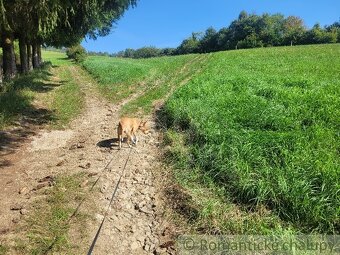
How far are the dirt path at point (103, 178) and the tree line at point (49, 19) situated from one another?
150 inches

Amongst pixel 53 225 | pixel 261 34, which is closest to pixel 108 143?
pixel 53 225

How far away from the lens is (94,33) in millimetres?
23875

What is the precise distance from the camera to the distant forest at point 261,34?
2808 inches

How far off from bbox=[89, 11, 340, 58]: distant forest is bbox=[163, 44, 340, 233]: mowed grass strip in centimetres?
6396

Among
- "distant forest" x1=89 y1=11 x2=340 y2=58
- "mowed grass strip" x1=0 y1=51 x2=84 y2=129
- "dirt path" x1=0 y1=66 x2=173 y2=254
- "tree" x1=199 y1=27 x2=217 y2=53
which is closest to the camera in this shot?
"dirt path" x1=0 y1=66 x2=173 y2=254

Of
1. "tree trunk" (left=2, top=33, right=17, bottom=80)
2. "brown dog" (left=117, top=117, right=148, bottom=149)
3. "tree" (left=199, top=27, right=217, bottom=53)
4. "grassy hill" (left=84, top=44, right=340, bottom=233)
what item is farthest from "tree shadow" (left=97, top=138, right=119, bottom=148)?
"tree" (left=199, top=27, right=217, bottom=53)

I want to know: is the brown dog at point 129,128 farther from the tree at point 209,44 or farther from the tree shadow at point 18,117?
the tree at point 209,44

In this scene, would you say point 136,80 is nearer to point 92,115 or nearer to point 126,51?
point 92,115

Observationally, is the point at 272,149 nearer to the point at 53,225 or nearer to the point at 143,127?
the point at 53,225

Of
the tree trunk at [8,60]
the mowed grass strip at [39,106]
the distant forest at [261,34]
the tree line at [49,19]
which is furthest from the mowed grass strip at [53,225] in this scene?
the distant forest at [261,34]

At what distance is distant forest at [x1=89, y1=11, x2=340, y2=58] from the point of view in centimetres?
7131

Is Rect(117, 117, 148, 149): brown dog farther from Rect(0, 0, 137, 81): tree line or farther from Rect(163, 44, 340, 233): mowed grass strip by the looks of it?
Rect(0, 0, 137, 81): tree line

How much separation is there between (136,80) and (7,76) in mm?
7643

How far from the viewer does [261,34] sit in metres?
82.4
